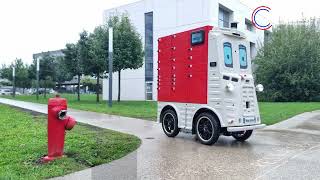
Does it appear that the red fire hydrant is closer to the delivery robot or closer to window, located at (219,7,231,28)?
the delivery robot

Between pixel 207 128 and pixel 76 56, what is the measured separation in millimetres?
24765

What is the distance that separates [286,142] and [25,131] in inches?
269

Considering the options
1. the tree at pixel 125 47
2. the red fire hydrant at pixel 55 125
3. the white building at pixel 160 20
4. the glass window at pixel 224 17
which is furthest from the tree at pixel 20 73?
the red fire hydrant at pixel 55 125

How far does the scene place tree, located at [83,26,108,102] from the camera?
27125 mm

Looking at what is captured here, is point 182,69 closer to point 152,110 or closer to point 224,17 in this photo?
point 152,110

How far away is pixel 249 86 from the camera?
346 inches

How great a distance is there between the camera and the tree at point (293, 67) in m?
35.6

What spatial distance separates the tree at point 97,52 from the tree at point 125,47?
0.85 metres

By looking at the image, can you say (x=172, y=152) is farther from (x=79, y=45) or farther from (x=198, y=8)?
(x=198, y=8)

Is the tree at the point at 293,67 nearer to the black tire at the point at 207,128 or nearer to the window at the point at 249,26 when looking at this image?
the window at the point at 249,26

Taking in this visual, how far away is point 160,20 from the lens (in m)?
39.0

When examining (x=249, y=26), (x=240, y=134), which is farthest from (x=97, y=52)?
(x=249, y=26)

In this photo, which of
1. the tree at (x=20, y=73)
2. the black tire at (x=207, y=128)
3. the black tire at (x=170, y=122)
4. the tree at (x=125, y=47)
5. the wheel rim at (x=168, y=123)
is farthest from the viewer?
A: the tree at (x=20, y=73)

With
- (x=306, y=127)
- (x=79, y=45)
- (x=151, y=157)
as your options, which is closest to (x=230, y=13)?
(x=79, y=45)
